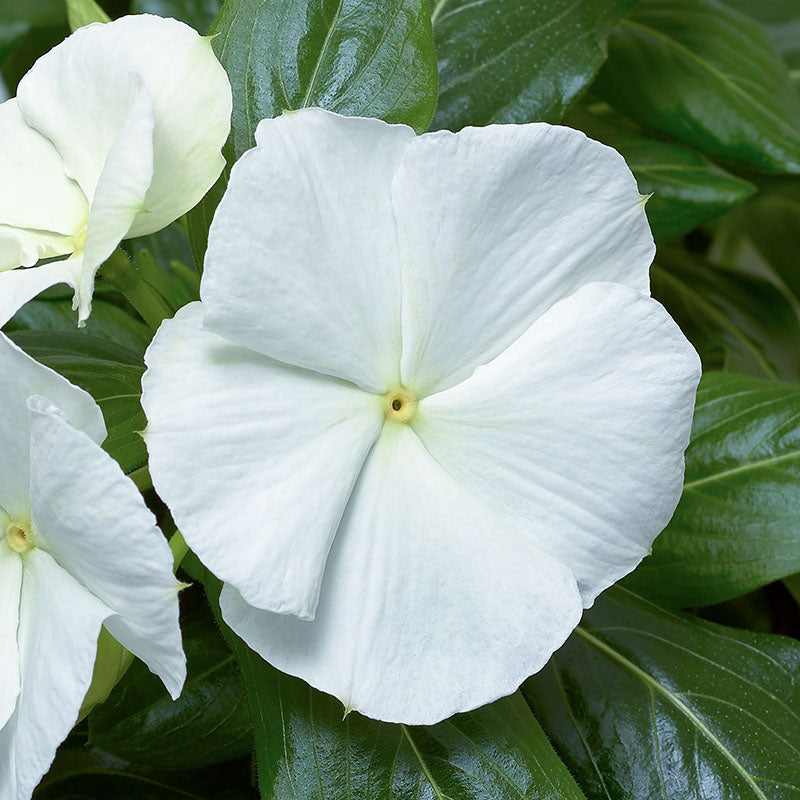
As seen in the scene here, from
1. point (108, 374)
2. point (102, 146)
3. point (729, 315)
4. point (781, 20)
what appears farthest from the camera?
point (781, 20)

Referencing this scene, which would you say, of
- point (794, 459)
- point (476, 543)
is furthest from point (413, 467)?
point (794, 459)

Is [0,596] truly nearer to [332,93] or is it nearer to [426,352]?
[426,352]

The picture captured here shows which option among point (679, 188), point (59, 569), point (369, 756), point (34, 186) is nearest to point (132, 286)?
point (34, 186)

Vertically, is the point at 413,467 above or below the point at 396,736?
above

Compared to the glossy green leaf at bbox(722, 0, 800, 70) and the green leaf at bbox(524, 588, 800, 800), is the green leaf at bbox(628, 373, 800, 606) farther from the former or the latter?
the glossy green leaf at bbox(722, 0, 800, 70)

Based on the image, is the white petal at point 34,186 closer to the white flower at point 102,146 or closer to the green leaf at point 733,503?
the white flower at point 102,146

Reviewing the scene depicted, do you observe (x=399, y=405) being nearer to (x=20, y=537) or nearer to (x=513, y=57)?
(x=20, y=537)
